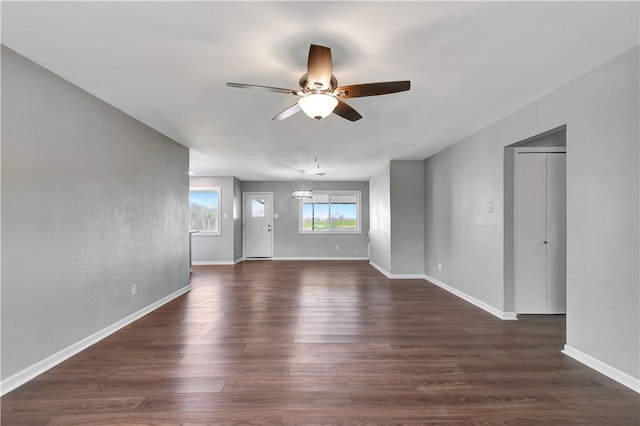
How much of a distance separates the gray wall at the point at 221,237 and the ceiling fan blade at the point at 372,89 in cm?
629

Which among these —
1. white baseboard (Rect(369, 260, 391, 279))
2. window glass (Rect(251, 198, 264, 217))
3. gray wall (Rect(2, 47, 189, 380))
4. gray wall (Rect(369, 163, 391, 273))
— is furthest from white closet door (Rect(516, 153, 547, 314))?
window glass (Rect(251, 198, 264, 217))

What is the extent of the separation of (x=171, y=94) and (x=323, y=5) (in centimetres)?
186

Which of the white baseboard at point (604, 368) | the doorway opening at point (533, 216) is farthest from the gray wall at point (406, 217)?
the white baseboard at point (604, 368)

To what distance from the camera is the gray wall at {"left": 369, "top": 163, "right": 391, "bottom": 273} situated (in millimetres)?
6033

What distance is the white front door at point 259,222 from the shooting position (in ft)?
28.7

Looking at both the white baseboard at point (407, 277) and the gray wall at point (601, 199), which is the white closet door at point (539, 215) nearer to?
the gray wall at point (601, 199)

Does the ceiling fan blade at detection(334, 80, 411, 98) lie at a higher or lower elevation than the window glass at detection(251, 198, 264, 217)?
higher

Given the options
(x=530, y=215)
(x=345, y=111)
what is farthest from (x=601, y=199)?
(x=345, y=111)

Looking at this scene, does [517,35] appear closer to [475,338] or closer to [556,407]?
[556,407]

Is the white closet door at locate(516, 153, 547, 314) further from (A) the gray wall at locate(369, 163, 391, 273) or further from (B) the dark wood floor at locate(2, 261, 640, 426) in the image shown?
(A) the gray wall at locate(369, 163, 391, 273)

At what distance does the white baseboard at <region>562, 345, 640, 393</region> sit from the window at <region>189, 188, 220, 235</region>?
7.45 meters

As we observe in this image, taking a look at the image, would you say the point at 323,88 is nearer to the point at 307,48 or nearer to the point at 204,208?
the point at 307,48

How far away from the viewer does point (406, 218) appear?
5859 mm

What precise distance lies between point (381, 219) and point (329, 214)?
236 centimetres
